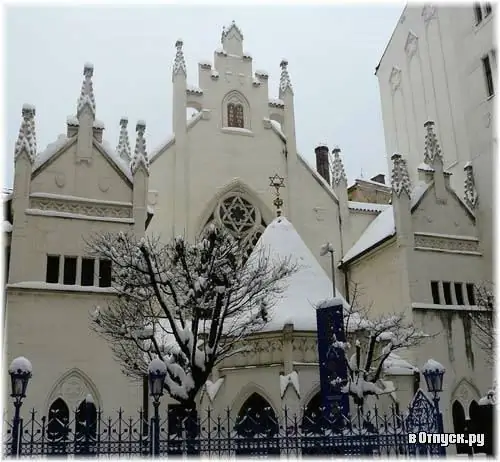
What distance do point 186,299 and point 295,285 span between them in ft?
20.7

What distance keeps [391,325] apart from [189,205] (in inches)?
464

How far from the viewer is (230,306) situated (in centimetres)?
1780

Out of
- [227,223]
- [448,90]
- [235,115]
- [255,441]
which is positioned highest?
[448,90]

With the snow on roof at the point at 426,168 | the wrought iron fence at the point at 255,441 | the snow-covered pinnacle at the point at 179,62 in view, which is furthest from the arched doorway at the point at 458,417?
the snow-covered pinnacle at the point at 179,62

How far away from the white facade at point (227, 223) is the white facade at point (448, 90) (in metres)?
3.13

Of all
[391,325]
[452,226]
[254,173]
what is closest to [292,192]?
[254,173]

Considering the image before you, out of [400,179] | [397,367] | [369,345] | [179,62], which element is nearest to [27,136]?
[179,62]

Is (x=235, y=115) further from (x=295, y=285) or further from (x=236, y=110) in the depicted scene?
(x=295, y=285)

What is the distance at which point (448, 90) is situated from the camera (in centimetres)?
3256

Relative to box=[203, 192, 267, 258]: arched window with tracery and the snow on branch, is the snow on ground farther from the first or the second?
box=[203, 192, 267, 258]: arched window with tracery

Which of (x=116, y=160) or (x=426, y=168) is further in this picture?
(x=426, y=168)

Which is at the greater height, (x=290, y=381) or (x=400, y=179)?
(x=400, y=179)

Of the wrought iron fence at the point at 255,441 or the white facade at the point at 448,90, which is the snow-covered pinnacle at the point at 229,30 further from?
the wrought iron fence at the point at 255,441

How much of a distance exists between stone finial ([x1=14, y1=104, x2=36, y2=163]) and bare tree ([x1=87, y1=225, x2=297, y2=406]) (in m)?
5.07
